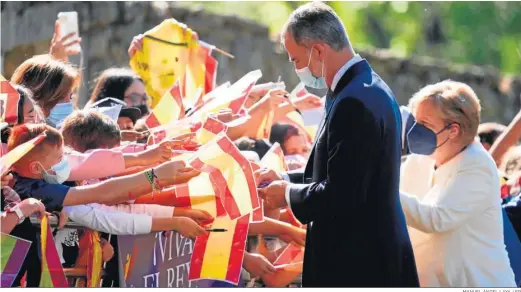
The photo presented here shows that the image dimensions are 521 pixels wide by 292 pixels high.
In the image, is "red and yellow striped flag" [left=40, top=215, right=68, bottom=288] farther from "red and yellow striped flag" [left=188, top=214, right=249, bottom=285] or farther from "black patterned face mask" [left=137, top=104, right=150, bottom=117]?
"black patterned face mask" [left=137, top=104, right=150, bottom=117]

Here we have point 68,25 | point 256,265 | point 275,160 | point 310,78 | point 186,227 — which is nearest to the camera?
point 310,78

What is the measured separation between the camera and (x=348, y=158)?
13.7ft

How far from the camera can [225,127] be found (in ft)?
16.9

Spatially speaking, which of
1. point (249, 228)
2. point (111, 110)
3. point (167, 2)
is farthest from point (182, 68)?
point (167, 2)

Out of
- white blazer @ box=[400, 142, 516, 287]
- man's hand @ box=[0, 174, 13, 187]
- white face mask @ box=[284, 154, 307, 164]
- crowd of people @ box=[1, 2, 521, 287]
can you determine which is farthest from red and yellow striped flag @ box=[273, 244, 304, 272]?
man's hand @ box=[0, 174, 13, 187]

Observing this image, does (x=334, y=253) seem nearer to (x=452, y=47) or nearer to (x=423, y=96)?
(x=423, y=96)

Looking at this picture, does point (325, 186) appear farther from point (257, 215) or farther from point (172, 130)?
point (172, 130)

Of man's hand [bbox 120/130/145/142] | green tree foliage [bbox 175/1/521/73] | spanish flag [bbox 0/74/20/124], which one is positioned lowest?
green tree foliage [bbox 175/1/521/73]

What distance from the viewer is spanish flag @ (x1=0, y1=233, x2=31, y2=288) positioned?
4211 mm

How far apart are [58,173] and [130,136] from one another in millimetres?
1174

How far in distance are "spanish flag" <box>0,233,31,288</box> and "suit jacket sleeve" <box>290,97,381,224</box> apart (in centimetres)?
113

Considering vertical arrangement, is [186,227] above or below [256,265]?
above

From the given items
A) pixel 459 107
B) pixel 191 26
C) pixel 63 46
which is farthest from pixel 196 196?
pixel 191 26

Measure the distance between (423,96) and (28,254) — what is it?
1896mm
